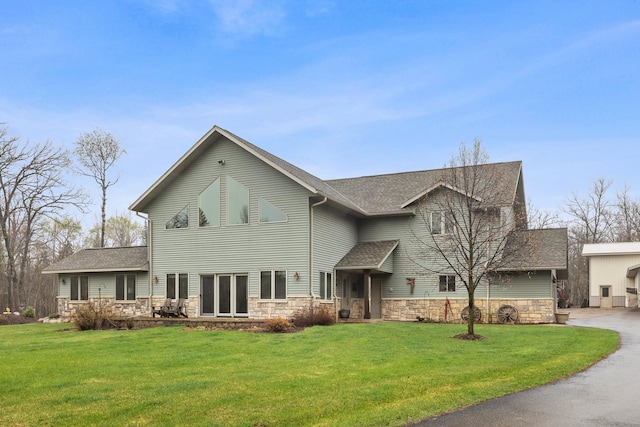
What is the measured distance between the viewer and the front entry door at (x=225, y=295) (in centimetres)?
2484

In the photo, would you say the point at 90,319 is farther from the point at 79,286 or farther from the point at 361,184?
the point at 361,184

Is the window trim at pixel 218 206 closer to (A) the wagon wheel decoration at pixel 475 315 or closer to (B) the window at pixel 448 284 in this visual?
(B) the window at pixel 448 284

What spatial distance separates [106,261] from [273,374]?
65.7 feet

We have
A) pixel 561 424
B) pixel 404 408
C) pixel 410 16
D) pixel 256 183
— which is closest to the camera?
pixel 561 424

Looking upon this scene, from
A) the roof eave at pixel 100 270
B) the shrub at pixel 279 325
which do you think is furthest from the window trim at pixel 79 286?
the shrub at pixel 279 325

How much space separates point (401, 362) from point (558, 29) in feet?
36.6

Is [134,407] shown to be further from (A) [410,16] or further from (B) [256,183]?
(B) [256,183]

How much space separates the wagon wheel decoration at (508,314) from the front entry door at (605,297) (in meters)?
25.0

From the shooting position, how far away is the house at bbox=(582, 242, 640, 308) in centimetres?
4541

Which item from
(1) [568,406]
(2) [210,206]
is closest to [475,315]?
(2) [210,206]

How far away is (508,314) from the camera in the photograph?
25234mm

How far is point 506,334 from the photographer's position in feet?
62.1

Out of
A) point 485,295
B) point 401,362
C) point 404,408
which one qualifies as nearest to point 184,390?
point 404,408

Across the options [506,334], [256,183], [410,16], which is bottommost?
[506,334]
